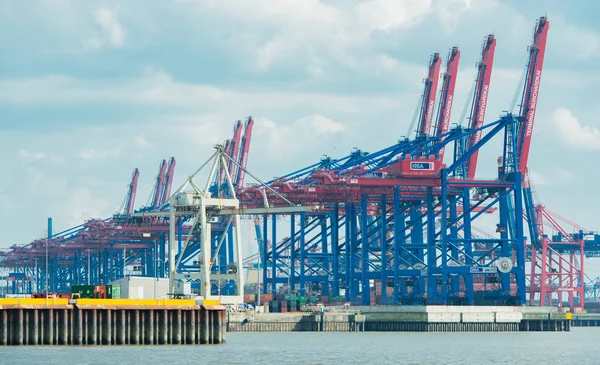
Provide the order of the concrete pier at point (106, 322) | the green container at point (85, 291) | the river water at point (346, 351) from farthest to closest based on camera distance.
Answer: the green container at point (85, 291)
the concrete pier at point (106, 322)
the river water at point (346, 351)

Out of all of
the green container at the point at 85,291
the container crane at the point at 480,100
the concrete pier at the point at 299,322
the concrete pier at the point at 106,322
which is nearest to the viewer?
the concrete pier at the point at 106,322

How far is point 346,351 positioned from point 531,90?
191 ft

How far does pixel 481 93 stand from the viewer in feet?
517

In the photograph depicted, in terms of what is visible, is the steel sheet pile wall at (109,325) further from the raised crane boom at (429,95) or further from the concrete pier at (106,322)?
the raised crane boom at (429,95)

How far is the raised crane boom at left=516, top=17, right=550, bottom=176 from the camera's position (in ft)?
488

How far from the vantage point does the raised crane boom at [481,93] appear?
157 metres

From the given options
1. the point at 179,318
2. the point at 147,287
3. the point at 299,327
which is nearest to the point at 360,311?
the point at 299,327

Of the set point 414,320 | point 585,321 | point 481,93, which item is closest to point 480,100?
point 481,93

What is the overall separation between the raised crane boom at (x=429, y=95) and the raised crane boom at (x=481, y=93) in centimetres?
1044

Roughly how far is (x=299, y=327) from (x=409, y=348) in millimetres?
40526

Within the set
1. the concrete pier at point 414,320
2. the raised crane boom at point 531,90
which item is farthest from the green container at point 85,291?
the raised crane boom at point 531,90

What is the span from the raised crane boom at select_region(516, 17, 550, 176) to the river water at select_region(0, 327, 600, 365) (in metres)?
25.4

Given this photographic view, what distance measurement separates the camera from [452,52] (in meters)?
164

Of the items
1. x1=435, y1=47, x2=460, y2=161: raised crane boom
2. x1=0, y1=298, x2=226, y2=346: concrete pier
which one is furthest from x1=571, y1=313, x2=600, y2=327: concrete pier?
x1=0, y1=298, x2=226, y2=346: concrete pier
